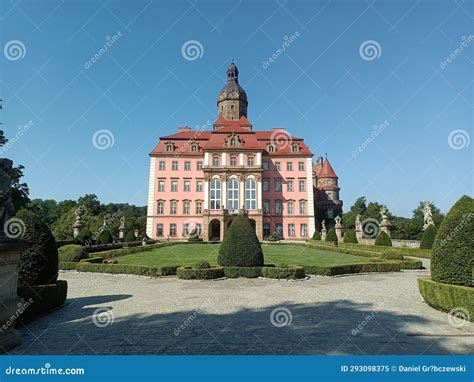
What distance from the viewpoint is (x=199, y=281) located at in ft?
39.1

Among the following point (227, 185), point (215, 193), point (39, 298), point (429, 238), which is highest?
point (227, 185)

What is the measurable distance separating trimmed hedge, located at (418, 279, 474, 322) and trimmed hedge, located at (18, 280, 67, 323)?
954cm

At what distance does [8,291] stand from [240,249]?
9.21 m

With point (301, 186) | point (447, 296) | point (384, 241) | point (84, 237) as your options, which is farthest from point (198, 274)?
point (301, 186)

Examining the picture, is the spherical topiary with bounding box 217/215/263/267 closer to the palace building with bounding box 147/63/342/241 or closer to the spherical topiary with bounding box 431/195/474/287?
the spherical topiary with bounding box 431/195/474/287

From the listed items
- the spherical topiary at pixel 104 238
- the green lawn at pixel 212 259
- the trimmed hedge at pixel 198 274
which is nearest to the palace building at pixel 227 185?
the spherical topiary at pixel 104 238

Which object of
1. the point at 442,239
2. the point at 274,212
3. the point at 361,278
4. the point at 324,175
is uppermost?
the point at 324,175

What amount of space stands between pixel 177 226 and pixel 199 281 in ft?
96.3

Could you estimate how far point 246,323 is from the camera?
20.9ft

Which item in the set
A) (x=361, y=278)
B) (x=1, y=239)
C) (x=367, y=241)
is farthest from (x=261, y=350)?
(x=367, y=241)

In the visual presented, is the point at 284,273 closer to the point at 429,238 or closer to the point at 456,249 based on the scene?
the point at 456,249

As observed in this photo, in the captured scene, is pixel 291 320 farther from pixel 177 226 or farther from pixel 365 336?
pixel 177 226

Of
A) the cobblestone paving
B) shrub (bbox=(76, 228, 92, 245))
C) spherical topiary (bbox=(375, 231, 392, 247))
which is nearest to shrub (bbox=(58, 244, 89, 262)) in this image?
the cobblestone paving

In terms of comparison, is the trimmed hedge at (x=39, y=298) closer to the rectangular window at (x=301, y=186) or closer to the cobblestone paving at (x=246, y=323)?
the cobblestone paving at (x=246, y=323)
